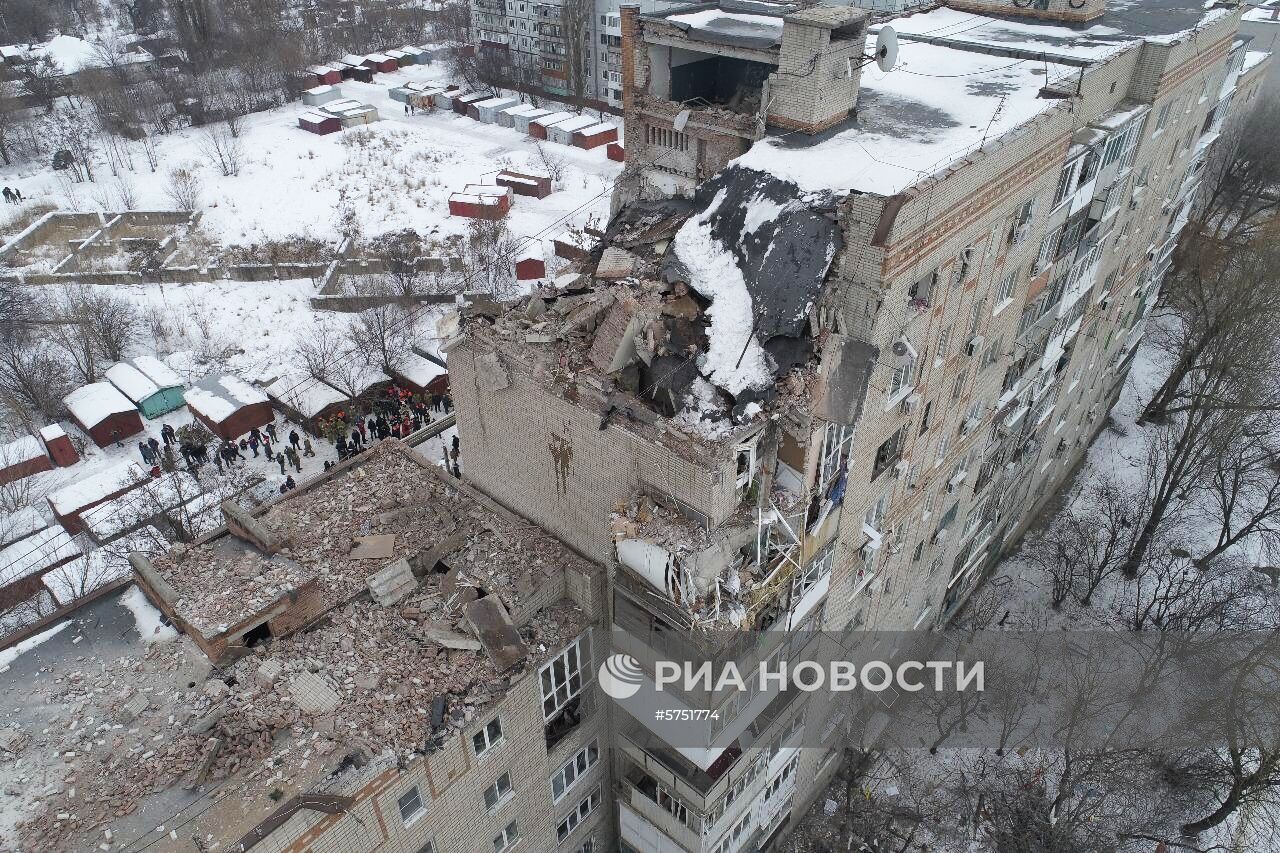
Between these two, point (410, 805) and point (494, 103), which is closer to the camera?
point (410, 805)

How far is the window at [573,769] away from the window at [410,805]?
4.17m

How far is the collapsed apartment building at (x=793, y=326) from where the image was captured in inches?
522

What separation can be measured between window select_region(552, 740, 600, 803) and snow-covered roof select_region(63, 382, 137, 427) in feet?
103

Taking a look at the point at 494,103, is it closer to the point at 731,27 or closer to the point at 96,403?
the point at 96,403

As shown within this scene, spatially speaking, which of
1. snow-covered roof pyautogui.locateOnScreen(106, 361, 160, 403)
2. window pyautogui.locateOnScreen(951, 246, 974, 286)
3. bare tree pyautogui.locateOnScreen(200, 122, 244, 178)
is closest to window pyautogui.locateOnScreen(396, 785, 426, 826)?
window pyautogui.locateOnScreen(951, 246, 974, 286)

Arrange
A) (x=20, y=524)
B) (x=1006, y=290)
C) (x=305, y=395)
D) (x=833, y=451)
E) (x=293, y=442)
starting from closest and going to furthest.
→ (x=833, y=451) → (x=1006, y=290) → (x=20, y=524) → (x=293, y=442) → (x=305, y=395)

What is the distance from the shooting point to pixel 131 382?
39469mm

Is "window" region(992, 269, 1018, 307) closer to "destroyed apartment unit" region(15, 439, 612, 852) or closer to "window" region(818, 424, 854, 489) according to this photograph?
"window" region(818, 424, 854, 489)

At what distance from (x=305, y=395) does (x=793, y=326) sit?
3092cm

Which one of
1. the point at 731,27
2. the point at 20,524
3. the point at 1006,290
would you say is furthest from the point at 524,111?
the point at 1006,290

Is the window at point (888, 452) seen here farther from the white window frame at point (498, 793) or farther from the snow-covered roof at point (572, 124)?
the snow-covered roof at point (572, 124)

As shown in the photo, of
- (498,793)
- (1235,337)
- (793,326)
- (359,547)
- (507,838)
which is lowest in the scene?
(507,838)

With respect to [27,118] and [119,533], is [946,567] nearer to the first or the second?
[119,533]

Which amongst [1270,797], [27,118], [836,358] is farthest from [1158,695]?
[27,118]
